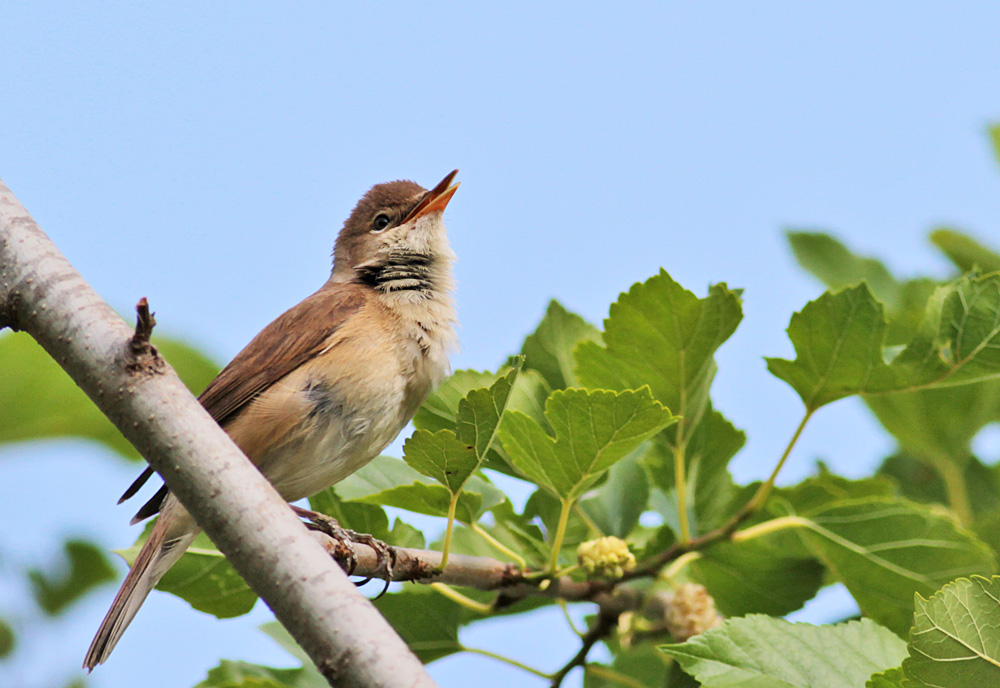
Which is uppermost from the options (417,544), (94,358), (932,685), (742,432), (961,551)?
(94,358)

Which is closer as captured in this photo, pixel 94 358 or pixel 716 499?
pixel 94 358

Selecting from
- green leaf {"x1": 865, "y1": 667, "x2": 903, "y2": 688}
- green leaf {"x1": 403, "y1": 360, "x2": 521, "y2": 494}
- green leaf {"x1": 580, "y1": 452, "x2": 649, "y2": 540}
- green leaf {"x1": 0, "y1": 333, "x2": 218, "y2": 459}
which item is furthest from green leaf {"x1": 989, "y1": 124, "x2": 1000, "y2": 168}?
green leaf {"x1": 0, "y1": 333, "x2": 218, "y2": 459}

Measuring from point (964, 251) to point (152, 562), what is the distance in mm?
3566

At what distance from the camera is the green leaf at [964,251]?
394cm

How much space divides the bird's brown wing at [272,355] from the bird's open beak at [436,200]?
0.76 m

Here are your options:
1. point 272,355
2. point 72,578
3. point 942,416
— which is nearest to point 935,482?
point 942,416

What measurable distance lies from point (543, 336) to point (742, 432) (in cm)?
74

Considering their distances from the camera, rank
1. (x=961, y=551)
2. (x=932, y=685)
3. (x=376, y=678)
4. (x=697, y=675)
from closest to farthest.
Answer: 1. (x=376, y=678)
2. (x=932, y=685)
3. (x=697, y=675)
4. (x=961, y=551)

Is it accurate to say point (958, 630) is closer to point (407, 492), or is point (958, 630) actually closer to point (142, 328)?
point (407, 492)

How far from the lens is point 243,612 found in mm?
2879

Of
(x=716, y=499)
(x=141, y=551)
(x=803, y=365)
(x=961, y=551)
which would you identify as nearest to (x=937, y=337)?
(x=803, y=365)

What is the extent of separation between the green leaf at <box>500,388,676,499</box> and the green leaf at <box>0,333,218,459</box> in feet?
5.84

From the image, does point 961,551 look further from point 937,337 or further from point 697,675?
point 697,675

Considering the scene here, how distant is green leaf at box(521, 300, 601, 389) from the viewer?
3037 mm
